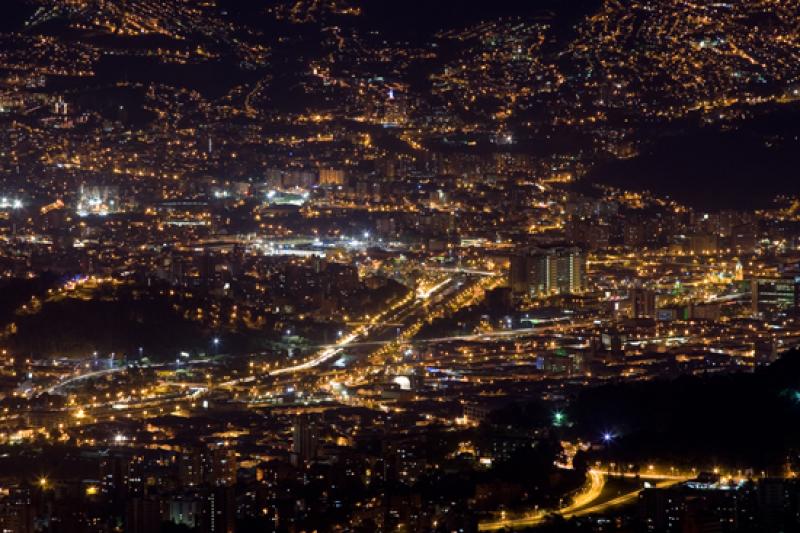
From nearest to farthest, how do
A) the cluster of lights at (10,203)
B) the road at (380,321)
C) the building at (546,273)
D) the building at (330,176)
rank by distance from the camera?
the road at (380,321) < the building at (546,273) < the cluster of lights at (10,203) < the building at (330,176)

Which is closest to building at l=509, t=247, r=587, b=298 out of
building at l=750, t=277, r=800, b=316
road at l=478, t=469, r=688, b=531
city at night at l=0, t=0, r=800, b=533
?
city at night at l=0, t=0, r=800, b=533

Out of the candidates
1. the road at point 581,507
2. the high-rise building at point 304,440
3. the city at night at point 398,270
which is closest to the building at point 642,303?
the city at night at point 398,270

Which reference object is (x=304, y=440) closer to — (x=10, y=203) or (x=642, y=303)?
(x=642, y=303)

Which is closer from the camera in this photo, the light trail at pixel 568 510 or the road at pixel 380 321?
the light trail at pixel 568 510

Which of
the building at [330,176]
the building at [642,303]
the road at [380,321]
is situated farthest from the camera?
the building at [330,176]

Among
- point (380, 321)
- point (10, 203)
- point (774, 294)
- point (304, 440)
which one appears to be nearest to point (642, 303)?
point (774, 294)

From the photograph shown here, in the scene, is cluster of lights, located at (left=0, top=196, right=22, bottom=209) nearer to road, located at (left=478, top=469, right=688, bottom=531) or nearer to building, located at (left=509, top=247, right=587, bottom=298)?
building, located at (left=509, top=247, right=587, bottom=298)

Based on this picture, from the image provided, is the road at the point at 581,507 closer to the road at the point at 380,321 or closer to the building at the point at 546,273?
the road at the point at 380,321
